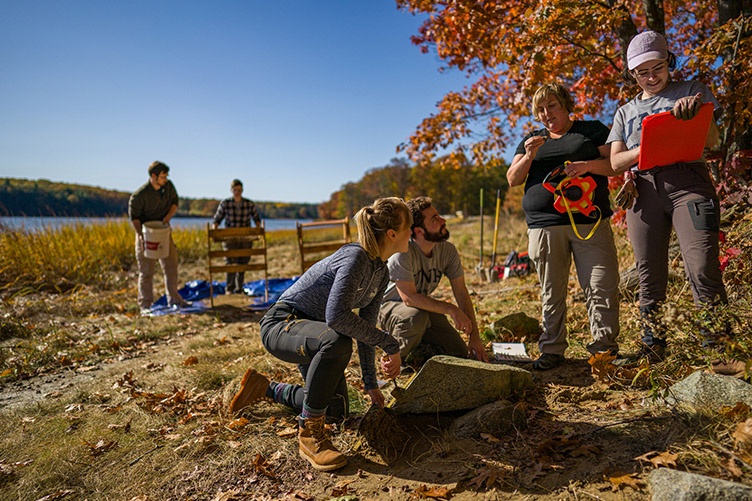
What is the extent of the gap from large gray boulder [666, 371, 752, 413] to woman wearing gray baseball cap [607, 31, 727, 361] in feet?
1.12

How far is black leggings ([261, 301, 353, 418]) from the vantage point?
248 centimetres

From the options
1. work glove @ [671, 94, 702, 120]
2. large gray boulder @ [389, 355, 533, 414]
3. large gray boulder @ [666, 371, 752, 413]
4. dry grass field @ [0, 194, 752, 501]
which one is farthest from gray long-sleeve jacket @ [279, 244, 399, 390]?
work glove @ [671, 94, 702, 120]

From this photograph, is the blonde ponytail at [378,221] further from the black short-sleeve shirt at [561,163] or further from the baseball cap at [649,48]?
the baseball cap at [649,48]

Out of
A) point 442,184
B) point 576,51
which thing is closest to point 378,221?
point 576,51

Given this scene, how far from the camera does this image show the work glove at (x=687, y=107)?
2490mm

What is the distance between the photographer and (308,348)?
2.53m

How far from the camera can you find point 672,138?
2621 millimetres

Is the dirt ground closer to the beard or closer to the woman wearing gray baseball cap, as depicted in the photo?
the woman wearing gray baseball cap

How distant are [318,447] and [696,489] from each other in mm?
1627

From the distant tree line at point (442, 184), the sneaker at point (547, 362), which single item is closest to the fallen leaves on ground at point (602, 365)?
the sneaker at point (547, 362)

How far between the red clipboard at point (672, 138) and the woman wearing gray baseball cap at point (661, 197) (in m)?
0.04

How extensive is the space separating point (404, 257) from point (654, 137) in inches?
64.9

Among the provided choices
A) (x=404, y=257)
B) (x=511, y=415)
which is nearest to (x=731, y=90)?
(x=404, y=257)

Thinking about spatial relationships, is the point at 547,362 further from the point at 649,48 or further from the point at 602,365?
the point at 649,48
